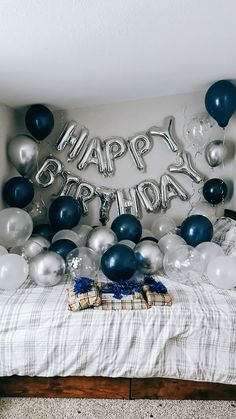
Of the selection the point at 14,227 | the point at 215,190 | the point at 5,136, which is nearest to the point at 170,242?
the point at 215,190

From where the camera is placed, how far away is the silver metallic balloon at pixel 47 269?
1.90 meters

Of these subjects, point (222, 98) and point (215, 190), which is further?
point (215, 190)

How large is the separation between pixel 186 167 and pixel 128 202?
578 mm

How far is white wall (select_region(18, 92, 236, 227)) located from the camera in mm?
2717

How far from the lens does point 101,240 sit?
2.29 metres

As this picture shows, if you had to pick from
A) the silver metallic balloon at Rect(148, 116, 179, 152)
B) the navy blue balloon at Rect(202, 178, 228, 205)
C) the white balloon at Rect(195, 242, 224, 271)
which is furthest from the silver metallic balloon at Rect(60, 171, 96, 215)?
the white balloon at Rect(195, 242, 224, 271)

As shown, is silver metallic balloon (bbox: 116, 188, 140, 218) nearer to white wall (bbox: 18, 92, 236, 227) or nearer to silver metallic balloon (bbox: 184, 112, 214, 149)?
white wall (bbox: 18, 92, 236, 227)

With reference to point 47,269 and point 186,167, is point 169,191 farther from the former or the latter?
point 47,269

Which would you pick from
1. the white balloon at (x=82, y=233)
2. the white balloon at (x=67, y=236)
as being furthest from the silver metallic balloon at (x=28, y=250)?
the white balloon at (x=82, y=233)

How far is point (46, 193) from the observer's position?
2.84 metres

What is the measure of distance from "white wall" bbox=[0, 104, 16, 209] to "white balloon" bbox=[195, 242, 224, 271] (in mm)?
1545

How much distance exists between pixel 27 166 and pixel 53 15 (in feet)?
4.13

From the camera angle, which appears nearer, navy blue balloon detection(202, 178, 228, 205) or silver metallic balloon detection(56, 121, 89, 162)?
navy blue balloon detection(202, 178, 228, 205)

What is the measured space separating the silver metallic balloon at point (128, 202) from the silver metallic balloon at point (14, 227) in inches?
32.9
